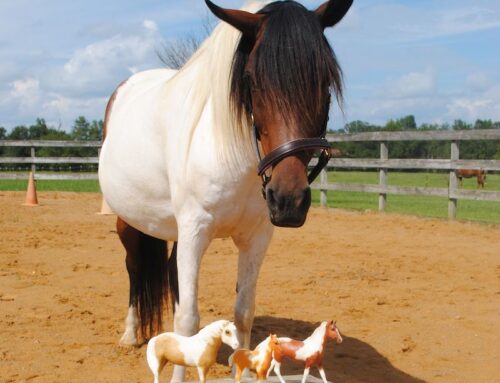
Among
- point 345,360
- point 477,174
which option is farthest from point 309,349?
point 477,174

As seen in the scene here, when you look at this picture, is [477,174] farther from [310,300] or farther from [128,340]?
[128,340]

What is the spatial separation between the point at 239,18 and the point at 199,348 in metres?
1.41

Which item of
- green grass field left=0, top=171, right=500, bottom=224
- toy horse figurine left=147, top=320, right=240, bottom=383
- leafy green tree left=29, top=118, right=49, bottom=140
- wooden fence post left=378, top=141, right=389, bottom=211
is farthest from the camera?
leafy green tree left=29, top=118, right=49, bottom=140

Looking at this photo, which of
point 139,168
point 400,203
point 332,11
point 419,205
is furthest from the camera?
point 400,203

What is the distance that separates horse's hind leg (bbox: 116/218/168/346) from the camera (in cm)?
468

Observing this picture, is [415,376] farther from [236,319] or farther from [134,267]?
[134,267]

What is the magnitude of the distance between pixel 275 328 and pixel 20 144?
17.4 meters

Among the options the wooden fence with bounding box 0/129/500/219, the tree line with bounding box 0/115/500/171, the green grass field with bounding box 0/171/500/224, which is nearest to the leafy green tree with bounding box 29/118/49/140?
the tree line with bounding box 0/115/500/171

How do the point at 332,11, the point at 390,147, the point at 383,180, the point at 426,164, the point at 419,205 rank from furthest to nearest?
the point at 390,147
the point at 419,205
the point at 383,180
the point at 426,164
the point at 332,11

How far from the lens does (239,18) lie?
8.57ft

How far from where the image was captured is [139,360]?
423 centimetres

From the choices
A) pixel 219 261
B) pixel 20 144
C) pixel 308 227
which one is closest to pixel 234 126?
pixel 219 261

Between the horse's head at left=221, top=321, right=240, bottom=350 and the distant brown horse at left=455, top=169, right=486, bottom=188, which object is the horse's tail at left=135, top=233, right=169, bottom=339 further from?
the distant brown horse at left=455, top=169, right=486, bottom=188

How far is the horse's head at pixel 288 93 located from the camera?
234cm
